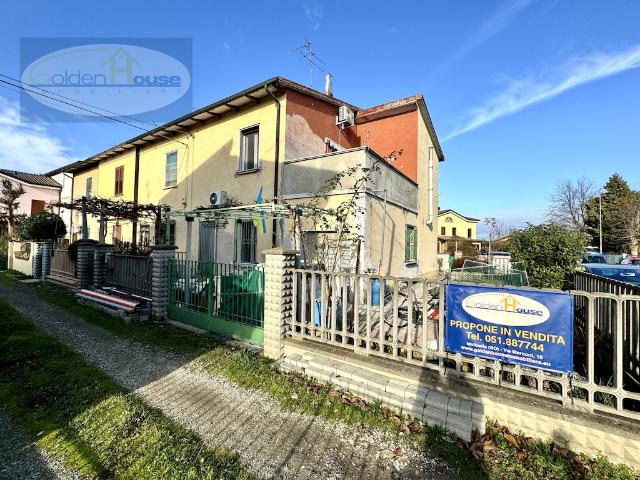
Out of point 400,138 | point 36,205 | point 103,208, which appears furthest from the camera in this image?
point 36,205

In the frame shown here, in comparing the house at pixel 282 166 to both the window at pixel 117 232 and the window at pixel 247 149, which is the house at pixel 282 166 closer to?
the window at pixel 247 149

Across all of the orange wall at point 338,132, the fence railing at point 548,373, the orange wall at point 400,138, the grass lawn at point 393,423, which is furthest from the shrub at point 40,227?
the fence railing at point 548,373

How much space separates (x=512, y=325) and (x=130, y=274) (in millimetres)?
10037

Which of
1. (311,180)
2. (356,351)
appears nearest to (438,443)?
(356,351)

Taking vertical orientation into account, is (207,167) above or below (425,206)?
above

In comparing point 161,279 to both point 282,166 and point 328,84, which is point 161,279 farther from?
point 328,84

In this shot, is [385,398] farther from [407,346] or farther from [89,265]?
[89,265]

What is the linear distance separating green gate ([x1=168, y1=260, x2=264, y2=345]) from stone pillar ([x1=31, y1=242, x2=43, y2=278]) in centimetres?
1245

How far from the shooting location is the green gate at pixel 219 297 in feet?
19.7

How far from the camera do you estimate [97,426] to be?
335 centimetres

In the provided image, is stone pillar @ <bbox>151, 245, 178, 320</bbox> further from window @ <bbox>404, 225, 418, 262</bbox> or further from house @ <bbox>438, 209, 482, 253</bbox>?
house @ <bbox>438, 209, 482, 253</bbox>

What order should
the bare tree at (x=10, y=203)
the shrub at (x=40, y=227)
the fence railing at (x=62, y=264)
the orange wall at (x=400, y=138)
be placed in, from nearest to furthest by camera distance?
the fence railing at (x=62, y=264) < the orange wall at (x=400, y=138) < the shrub at (x=40, y=227) < the bare tree at (x=10, y=203)

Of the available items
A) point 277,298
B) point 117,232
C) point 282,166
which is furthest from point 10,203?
point 277,298

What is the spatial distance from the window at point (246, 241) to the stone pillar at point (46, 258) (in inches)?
405
